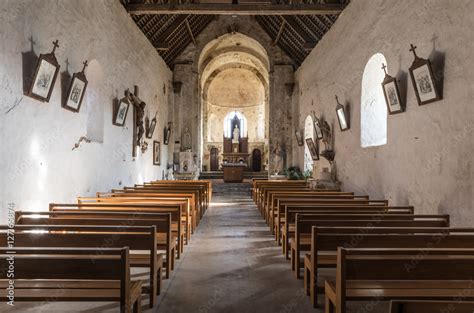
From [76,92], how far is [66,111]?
1.42ft

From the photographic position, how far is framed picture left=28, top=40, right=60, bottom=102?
548 cm

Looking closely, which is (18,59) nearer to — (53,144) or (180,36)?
(53,144)

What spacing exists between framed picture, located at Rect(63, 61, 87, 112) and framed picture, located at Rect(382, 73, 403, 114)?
18.9ft

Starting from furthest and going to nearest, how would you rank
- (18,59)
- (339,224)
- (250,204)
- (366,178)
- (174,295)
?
(250,204)
(366,178)
(18,59)
(339,224)
(174,295)

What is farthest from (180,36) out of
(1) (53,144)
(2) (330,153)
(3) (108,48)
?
(1) (53,144)

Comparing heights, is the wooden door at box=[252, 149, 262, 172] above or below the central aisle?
above

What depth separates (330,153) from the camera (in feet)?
35.4

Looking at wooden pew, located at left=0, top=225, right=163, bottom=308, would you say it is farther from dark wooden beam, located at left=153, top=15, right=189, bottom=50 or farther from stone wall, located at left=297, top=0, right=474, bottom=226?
dark wooden beam, located at left=153, top=15, right=189, bottom=50

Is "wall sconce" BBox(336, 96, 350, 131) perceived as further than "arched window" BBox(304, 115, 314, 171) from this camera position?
No

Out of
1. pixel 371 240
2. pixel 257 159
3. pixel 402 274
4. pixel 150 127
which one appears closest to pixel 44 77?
pixel 371 240

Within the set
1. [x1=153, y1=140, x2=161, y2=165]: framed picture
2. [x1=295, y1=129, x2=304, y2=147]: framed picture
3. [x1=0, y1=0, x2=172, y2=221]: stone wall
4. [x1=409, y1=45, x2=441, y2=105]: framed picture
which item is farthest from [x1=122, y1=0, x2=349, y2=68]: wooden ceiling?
[x1=409, y1=45, x2=441, y2=105]: framed picture

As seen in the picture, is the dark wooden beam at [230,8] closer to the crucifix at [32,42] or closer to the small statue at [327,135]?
the small statue at [327,135]

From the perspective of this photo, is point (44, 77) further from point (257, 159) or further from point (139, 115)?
point (257, 159)

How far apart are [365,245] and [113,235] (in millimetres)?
2207
